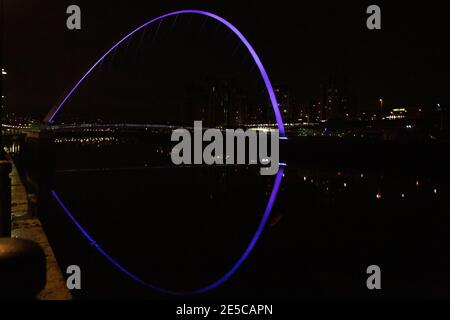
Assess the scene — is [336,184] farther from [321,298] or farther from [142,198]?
[321,298]

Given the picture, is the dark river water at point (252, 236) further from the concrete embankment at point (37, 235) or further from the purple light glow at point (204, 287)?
the concrete embankment at point (37, 235)

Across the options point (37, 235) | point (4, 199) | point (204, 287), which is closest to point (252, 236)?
point (204, 287)

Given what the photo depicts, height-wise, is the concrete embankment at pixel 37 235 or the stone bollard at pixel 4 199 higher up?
the stone bollard at pixel 4 199

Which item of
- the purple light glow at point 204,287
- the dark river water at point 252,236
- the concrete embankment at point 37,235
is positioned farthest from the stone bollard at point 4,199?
the purple light glow at point 204,287

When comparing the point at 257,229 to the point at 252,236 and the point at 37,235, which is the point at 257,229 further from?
the point at 37,235

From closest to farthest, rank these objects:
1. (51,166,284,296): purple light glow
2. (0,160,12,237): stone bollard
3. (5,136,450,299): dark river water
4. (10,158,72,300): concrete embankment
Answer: (10,158,72,300): concrete embankment, (0,160,12,237): stone bollard, (51,166,284,296): purple light glow, (5,136,450,299): dark river water

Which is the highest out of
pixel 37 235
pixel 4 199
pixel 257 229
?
pixel 4 199

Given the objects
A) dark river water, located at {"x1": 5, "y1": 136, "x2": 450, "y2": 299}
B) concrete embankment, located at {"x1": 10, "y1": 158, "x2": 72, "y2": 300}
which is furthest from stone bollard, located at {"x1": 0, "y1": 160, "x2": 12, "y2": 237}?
dark river water, located at {"x1": 5, "y1": 136, "x2": 450, "y2": 299}

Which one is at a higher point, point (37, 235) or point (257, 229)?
point (37, 235)

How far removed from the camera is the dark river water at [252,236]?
1115 cm

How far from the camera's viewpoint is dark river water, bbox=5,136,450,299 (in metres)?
11.1

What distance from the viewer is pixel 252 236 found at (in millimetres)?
17219

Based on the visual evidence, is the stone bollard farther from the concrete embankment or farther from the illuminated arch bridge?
the illuminated arch bridge

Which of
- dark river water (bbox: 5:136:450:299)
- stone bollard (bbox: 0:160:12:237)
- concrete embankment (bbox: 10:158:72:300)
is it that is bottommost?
dark river water (bbox: 5:136:450:299)
